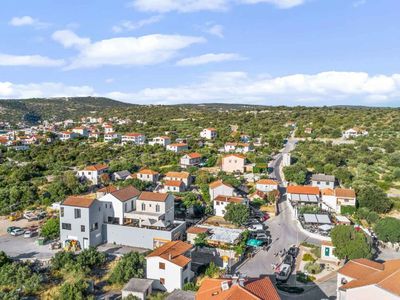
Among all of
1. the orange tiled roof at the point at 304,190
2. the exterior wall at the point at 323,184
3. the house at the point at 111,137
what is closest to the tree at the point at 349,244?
the orange tiled roof at the point at 304,190

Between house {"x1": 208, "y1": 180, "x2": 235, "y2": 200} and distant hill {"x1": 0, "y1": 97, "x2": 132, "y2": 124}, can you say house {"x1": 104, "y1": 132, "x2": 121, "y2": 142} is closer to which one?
house {"x1": 208, "y1": 180, "x2": 235, "y2": 200}

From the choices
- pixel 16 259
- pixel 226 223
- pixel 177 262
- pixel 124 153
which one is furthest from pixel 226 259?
pixel 124 153

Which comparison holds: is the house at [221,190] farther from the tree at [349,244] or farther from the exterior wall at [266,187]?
the tree at [349,244]

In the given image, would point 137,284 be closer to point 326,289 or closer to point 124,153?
point 326,289

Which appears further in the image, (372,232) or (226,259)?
(372,232)

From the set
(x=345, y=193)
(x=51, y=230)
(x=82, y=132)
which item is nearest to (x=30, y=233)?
(x=51, y=230)
